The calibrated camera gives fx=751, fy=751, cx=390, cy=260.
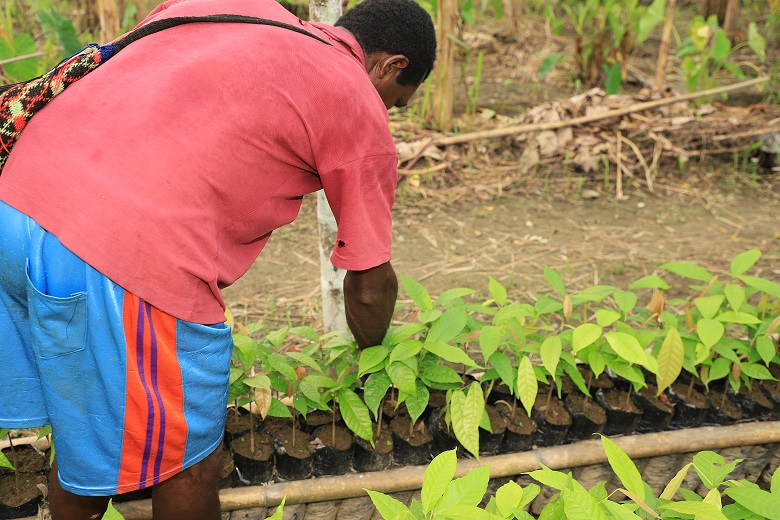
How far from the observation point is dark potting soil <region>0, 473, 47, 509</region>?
187cm

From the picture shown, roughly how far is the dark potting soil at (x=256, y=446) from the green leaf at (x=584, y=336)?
88 centimetres

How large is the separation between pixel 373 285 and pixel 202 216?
489 millimetres

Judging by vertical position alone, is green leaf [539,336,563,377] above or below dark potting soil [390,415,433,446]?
above

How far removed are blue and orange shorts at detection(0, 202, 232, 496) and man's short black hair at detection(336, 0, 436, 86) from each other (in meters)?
0.75

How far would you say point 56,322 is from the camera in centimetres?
138

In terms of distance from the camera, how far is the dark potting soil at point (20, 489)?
6.15 feet

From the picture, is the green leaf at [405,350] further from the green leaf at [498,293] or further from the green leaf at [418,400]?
the green leaf at [498,293]

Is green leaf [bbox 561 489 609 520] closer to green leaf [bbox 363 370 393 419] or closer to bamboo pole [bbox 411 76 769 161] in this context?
green leaf [bbox 363 370 393 419]

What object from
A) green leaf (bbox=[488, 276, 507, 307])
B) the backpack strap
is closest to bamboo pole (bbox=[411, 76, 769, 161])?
green leaf (bbox=[488, 276, 507, 307])

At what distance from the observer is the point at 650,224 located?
4.18 meters

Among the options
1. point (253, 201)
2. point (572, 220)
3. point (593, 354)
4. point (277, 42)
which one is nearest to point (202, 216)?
point (253, 201)

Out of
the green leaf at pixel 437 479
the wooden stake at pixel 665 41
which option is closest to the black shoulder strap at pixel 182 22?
the green leaf at pixel 437 479

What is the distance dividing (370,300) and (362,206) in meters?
0.30

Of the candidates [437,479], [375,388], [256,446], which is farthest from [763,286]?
[256,446]
